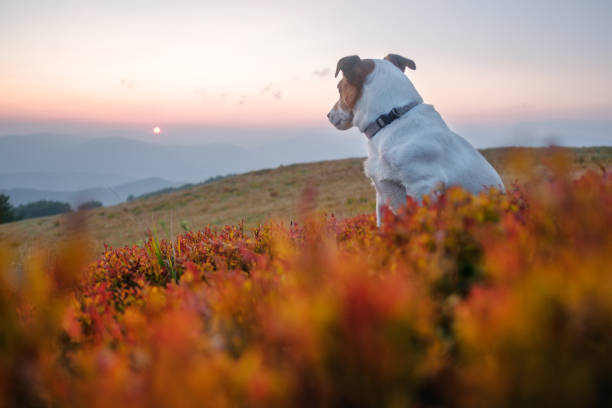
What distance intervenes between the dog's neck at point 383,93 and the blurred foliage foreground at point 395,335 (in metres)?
2.83

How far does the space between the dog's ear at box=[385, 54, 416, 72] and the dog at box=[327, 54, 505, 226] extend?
2.20 ft

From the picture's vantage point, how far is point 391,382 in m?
1.11

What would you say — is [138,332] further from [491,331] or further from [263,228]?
[263,228]

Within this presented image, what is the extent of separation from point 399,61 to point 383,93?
1.18 metres

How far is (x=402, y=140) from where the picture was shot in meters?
4.19

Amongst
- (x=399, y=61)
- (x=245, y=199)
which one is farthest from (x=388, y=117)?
(x=245, y=199)

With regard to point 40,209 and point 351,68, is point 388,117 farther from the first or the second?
point 40,209

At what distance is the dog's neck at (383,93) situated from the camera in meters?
4.56

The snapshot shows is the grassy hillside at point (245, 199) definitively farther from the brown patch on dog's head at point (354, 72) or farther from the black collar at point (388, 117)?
the black collar at point (388, 117)

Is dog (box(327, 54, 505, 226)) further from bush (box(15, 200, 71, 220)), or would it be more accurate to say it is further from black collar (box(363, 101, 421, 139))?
bush (box(15, 200, 71, 220))

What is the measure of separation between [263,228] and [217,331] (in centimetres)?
310

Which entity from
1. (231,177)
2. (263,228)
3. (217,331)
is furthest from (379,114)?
(231,177)

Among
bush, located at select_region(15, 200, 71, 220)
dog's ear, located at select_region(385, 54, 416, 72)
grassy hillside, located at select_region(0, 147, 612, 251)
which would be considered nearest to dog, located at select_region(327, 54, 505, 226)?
dog's ear, located at select_region(385, 54, 416, 72)

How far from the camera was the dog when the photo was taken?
4.05 metres
